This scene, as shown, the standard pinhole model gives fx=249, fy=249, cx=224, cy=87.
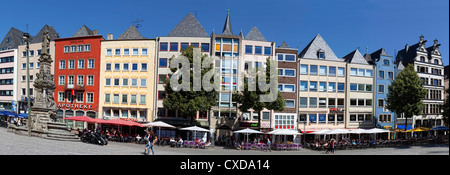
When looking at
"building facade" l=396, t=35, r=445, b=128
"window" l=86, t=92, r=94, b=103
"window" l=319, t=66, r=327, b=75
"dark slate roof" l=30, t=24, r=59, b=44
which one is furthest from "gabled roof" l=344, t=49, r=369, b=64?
"dark slate roof" l=30, t=24, r=59, b=44

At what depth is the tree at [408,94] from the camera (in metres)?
31.9

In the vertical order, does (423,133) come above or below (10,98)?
below

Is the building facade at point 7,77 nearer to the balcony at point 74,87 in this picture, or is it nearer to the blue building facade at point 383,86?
the balcony at point 74,87

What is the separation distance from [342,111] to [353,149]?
1030cm

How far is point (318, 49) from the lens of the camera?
127 feet

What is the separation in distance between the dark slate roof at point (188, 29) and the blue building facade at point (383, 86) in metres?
27.5

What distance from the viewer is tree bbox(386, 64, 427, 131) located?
3189 cm

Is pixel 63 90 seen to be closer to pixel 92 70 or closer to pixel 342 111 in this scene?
pixel 92 70

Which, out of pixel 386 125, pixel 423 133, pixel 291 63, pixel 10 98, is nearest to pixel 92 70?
pixel 10 98

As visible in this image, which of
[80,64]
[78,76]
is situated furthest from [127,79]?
[80,64]

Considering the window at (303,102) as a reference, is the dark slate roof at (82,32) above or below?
above

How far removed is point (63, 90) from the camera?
38.2 metres

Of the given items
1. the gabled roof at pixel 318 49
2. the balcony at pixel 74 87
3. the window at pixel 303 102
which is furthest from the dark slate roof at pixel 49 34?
the window at pixel 303 102

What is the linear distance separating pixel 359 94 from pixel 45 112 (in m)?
39.7
